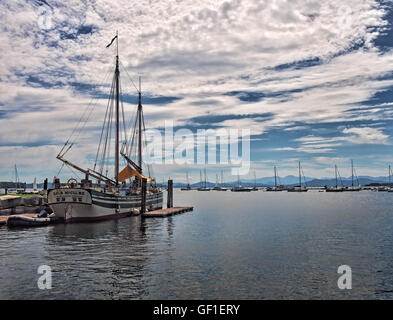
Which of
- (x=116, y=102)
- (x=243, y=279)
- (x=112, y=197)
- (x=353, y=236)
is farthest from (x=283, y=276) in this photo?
(x=116, y=102)

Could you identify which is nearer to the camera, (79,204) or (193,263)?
(193,263)

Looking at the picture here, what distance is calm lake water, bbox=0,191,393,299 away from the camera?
19234mm

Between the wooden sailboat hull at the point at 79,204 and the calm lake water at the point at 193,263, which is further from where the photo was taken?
the wooden sailboat hull at the point at 79,204

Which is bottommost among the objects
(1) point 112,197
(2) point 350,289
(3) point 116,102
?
(2) point 350,289

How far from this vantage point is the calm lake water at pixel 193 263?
1923 cm

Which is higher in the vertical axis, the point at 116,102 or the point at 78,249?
the point at 116,102

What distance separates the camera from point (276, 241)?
36562 millimetres

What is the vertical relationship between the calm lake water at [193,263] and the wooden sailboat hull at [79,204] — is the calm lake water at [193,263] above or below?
below

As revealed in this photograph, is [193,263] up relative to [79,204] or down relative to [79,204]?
down

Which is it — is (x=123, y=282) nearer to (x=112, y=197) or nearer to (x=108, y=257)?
(x=108, y=257)

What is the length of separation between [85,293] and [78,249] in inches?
507

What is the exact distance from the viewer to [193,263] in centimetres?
2591

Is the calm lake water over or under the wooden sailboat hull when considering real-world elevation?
under
